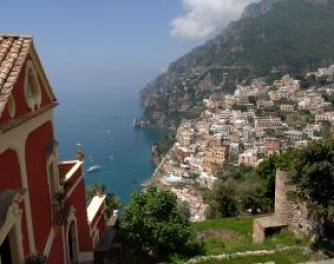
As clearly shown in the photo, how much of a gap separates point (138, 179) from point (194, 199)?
21.9 metres

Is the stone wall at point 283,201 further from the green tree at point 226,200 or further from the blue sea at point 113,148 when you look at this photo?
the blue sea at point 113,148

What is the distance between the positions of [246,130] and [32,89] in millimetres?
103192

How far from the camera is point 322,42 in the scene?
632ft

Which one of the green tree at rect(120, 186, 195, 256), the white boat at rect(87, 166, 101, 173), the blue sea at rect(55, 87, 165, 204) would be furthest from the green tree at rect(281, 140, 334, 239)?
the white boat at rect(87, 166, 101, 173)

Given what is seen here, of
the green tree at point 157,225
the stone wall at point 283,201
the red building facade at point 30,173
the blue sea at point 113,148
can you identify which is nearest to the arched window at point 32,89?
the red building facade at point 30,173

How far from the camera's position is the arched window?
7.25m

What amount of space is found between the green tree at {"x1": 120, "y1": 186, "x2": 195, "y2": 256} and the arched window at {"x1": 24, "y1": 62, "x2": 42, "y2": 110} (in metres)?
7.23

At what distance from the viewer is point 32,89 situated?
24.9 ft

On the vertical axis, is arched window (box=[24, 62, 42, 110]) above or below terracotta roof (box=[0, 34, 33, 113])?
below

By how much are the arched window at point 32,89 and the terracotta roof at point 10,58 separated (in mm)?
383

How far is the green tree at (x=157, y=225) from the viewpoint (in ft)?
45.3

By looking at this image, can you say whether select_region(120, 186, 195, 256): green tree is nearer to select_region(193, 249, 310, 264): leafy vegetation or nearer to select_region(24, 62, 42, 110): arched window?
select_region(193, 249, 310, 264): leafy vegetation

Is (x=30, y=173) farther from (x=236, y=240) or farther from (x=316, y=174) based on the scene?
(x=236, y=240)

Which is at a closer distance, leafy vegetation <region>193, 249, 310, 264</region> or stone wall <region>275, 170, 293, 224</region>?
leafy vegetation <region>193, 249, 310, 264</region>
